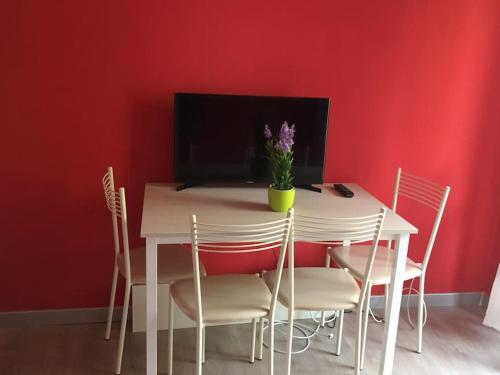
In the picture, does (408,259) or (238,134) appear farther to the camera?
(408,259)

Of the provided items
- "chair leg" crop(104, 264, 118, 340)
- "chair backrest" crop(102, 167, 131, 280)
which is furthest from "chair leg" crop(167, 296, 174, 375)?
"chair leg" crop(104, 264, 118, 340)

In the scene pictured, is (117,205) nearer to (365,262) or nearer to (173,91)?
(173,91)

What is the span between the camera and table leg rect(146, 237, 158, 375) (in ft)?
7.15

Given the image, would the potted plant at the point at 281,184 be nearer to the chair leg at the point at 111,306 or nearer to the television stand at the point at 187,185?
the television stand at the point at 187,185

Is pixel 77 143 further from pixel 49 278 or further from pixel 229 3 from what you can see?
pixel 229 3

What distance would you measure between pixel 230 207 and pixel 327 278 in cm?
57

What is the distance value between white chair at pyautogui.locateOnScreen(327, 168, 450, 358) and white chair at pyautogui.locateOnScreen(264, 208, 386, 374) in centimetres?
14

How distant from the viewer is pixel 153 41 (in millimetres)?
2709

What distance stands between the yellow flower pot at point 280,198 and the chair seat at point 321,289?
33 cm

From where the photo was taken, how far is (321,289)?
2434 mm

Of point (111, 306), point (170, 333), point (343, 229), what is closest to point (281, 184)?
point (343, 229)

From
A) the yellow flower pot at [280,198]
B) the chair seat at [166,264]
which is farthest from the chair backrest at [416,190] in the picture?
the chair seat at [166,264]

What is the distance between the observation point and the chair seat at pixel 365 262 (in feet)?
8.52

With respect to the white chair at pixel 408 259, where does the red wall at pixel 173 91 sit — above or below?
above
